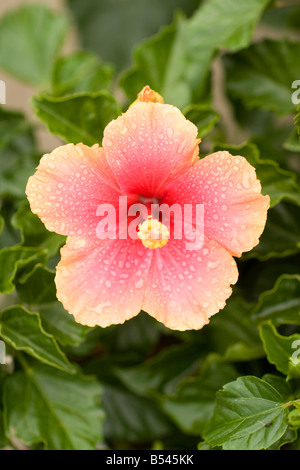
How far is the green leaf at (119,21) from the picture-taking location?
139cm

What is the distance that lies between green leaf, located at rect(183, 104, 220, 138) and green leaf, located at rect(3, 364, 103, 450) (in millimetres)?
405

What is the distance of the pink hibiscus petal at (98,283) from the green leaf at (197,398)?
301 millimetres

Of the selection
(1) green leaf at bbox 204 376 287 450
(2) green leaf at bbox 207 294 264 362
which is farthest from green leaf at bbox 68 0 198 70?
(1) green leaf at bbox 204 376 287 450

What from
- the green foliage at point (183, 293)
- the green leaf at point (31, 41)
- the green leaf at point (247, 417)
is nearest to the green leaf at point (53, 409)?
the green foliage at point (183, 293)

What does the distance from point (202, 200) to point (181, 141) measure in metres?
0.07

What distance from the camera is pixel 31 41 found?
117cm

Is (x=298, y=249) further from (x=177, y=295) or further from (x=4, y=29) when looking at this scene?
(x=4, y=29)

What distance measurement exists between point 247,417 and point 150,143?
0.34 metres

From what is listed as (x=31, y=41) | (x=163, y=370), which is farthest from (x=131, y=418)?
(x=31, y=41)

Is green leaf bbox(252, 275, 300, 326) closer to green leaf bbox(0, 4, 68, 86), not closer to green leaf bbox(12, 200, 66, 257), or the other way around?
green leaf bbox(12, 200, 66, 257)

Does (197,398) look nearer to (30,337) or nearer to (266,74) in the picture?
(30,337)

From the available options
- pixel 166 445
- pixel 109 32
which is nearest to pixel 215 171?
pixel 166 445

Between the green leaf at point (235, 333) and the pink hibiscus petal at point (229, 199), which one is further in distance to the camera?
the green leaf at point (235, 333)

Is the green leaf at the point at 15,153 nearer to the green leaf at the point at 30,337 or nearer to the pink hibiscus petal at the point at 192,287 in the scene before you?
the green leaf at the point at 30,337
